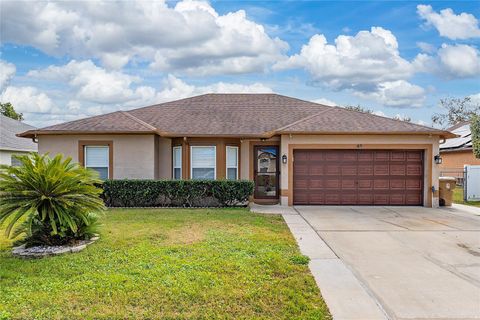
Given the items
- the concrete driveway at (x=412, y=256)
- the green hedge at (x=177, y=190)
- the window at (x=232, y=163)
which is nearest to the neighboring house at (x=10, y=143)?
the green hedge at (x=177, y=190)

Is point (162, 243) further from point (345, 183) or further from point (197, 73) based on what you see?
point (197, 73)

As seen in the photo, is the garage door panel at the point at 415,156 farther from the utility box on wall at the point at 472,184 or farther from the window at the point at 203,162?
the window at the point at 203,162

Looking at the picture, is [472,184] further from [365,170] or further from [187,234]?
[187,234]

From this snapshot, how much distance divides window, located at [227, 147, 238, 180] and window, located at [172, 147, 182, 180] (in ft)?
6.36

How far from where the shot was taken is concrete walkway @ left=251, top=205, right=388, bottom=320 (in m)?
4.10

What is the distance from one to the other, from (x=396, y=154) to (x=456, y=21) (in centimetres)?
525

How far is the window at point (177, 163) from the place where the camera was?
1412 centimetres

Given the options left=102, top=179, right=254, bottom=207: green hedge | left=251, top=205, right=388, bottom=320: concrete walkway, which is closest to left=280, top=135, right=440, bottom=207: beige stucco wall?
left=102, top=179, right=254, bottom=207: green hedge

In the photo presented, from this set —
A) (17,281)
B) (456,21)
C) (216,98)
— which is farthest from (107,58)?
(456,21)

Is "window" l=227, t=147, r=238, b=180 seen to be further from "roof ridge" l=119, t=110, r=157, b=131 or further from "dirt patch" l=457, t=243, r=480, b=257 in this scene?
"dirt patch" l=457, t=243, r=480, b=257

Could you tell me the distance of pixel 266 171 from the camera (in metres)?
14.5

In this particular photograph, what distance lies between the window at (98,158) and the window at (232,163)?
4808 millimetres

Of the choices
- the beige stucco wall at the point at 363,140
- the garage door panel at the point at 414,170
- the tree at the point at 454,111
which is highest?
the tree at the point at 454,111

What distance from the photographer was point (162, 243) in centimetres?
716
